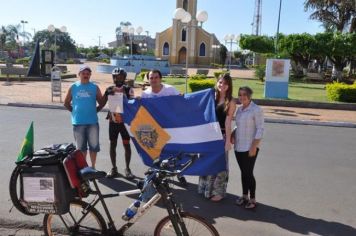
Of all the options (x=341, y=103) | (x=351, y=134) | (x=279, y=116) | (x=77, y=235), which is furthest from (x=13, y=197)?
(x=341, y=103)

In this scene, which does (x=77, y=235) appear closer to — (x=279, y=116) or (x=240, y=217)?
(x=240, y=217)

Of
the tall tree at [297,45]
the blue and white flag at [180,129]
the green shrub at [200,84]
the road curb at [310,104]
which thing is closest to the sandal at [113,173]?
the blue and white flag at [180,129]

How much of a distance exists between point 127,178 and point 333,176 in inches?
128

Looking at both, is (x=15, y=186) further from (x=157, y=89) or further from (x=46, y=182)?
(x=157, y=89)

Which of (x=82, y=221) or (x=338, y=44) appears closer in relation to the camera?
(x=82, y=221)

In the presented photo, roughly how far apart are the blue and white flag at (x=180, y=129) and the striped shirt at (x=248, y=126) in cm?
26

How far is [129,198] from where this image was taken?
526 centimetres

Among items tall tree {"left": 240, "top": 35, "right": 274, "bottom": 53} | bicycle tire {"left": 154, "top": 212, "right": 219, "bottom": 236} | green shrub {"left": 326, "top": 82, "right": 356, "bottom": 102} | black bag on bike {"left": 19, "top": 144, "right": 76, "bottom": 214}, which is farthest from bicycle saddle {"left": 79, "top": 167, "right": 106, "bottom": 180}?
tall tree {"left": 240, "top": 35, "right": 274, "bottom": 53}

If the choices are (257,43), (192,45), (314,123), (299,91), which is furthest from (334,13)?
(314,123)

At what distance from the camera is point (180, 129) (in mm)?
4910

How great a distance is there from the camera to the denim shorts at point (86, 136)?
225 inches

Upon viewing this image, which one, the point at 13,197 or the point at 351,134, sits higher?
the point at 13,197

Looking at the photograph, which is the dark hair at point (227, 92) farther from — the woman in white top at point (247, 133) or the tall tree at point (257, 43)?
the tall tree at point (257, 43)

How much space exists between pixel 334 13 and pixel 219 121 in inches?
1720
